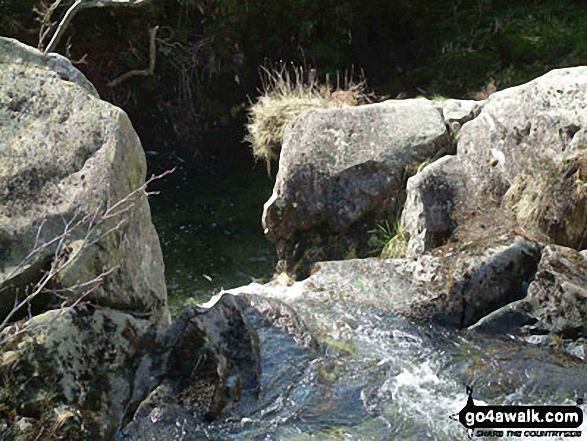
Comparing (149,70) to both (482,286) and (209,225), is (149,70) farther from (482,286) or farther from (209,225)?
(482,286)

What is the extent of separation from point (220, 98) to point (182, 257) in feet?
11.6

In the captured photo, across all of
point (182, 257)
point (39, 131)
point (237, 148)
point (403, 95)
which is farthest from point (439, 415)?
point (237, 148)

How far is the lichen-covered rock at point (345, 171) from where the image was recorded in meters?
7.77

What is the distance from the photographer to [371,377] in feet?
17.3

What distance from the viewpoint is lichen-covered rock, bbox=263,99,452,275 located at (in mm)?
7773

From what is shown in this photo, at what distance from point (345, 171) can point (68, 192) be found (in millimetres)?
3513

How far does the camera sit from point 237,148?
1159 cm

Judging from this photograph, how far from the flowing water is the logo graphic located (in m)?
0.07

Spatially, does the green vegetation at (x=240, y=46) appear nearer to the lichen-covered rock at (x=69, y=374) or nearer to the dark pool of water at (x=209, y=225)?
the dark pool of water at (x=209, y=225)

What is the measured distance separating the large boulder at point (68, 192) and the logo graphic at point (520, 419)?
206 centimetres

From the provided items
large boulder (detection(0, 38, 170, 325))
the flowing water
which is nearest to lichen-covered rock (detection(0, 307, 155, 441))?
large boulder (detection(0, 38, 170, 325))

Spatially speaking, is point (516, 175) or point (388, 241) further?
point (388, 241)

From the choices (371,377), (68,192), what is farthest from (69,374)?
(371,377)

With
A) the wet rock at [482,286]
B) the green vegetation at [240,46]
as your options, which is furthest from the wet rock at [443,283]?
the green vegetation at [240,46]
